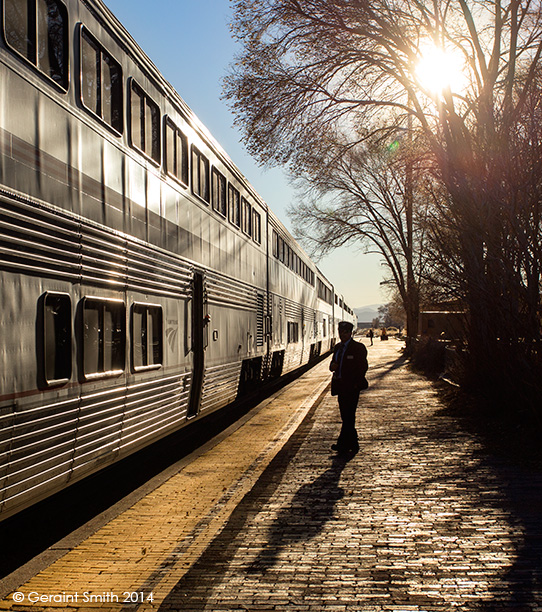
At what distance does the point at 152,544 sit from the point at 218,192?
692 cm

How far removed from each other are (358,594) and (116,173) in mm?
4351

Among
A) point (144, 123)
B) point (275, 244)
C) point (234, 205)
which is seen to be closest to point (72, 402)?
point (144, 123)

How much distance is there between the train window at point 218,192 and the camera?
10922mm

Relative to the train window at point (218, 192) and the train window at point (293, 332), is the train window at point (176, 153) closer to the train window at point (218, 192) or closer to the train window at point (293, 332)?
the train window at point (218, 192)

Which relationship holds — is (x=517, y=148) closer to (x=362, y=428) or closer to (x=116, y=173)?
(x=362, y=428)

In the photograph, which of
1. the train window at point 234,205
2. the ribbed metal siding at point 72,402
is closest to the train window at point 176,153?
the ribbed metal siding at point 72,402

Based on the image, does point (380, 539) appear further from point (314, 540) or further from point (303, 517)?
→ point (303, 517)

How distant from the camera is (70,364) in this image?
553 cm

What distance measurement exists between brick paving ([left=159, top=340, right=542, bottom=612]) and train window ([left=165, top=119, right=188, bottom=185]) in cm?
373

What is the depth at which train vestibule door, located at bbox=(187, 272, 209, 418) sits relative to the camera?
939 centimetres

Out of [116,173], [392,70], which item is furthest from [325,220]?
[116,173]

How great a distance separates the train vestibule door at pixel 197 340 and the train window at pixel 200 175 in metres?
1.20

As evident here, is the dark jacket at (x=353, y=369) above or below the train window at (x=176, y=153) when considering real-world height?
below

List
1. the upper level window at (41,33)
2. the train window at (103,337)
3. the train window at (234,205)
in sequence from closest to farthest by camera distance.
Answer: the upper level window at (41,33) → the train window at (103,337) → the train window at (234,205)
